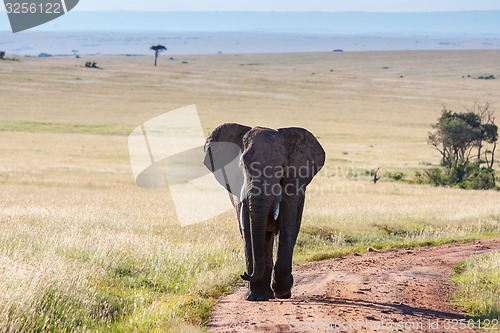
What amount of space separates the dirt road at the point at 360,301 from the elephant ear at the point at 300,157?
1.74m

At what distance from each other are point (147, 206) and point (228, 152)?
13386 mm

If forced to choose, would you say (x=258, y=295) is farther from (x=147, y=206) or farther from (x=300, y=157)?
(x=147, y=206)

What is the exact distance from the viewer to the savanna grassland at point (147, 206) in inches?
393

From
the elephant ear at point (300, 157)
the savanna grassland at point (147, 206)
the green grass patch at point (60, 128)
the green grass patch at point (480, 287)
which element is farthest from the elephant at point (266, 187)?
the green grass patch at point (60, 128)

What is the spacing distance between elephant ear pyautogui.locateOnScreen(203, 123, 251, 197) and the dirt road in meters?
1.80

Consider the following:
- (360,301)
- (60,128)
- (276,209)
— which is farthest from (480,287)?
(60,128)

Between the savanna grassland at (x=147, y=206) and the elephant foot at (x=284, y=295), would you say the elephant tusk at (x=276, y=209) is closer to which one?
the elephant foot at (x=284, y=295)

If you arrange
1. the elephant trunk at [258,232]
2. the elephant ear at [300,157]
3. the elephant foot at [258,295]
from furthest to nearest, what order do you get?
the elephant ear at [300,157], the elephant foot at [258,295], the elephant trunk at [258,232]

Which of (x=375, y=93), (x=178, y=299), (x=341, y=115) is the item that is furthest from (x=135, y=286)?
(x=375, y=93)

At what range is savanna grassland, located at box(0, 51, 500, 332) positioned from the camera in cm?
999

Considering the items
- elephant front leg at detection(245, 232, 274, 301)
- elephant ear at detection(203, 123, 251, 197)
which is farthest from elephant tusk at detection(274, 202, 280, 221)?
elephant ear at detection(203, 123, 251, 197)

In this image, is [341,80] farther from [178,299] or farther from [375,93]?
[178,299]

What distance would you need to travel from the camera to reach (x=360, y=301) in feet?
35.9

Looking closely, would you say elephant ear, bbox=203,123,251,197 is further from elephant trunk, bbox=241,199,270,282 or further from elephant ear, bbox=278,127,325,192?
elephant trunk, bbox=241,199,270,282
